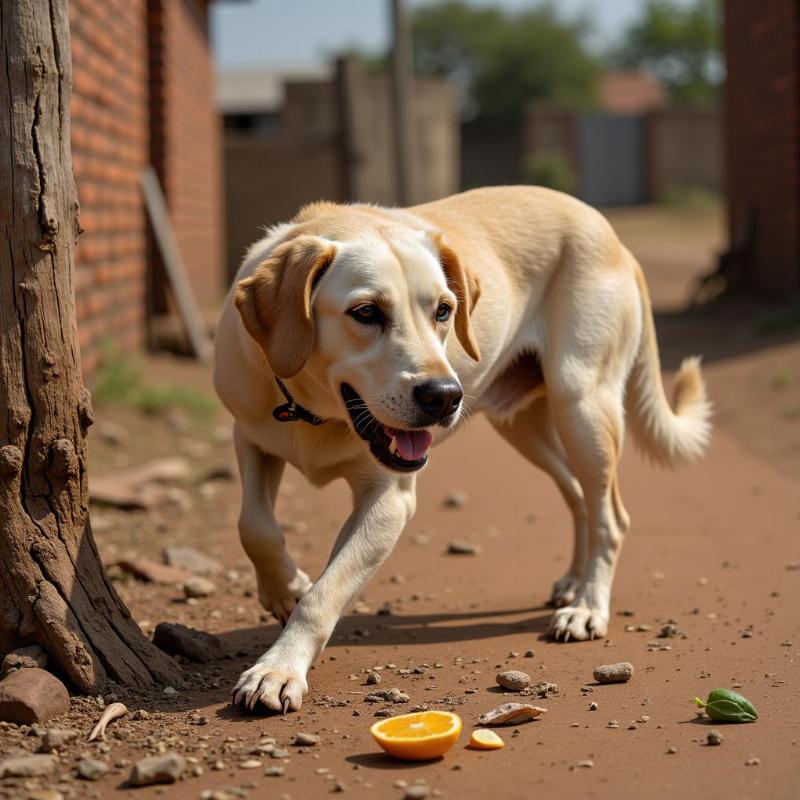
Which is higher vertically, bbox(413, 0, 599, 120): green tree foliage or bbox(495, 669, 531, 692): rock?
bbox(413, 0, 599, 120): green tree foliage

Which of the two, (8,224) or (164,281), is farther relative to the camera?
(164,281)

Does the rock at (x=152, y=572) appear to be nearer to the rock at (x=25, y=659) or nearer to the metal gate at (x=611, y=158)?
the rock at (x=25, y=659)

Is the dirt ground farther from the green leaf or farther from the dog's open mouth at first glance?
the dog's open mouth

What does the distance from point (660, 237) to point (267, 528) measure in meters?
24.1

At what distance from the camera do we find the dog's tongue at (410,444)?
359 cm

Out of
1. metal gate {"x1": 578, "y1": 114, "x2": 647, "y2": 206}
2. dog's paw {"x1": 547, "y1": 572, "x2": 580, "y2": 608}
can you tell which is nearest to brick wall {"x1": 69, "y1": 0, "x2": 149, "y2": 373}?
dog's paw {"x1": 547, "y1": 572, "x2": 580, "y2": 608}

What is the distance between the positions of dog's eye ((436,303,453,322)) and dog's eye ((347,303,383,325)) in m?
0.25

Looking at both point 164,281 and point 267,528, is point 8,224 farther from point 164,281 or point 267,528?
point 164,281

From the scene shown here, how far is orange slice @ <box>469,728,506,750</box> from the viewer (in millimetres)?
3039

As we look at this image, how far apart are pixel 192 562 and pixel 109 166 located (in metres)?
4.41

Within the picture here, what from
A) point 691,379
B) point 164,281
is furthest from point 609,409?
point 164,281

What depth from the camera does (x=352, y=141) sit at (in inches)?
543

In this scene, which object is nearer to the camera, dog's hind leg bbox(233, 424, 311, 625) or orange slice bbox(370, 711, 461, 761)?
orange slice bbox(370, 711, 461, 761)

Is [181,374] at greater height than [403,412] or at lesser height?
lesser
